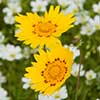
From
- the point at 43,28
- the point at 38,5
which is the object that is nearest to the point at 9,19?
the point at 38,5

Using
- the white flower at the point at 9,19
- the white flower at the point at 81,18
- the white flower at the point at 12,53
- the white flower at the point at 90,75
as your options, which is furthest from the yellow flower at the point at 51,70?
the white flower at the point at 9,19

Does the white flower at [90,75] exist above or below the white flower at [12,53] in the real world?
below

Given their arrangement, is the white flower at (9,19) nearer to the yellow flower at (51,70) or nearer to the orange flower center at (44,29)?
the orange flower center at (44,29)

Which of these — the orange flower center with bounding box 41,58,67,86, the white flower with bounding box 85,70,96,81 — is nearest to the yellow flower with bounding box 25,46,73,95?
the orange flower center with bounding box 41,58,67,86

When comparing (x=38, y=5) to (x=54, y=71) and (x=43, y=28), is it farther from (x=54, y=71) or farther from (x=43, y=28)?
(x=54, y=71)

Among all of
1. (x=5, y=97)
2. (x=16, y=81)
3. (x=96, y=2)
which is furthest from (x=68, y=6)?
(x=5, y=97)

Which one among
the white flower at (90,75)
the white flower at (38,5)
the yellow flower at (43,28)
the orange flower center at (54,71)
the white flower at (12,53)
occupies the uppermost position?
the white flower at (38,5)

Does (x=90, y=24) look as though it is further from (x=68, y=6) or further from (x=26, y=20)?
(x=26, y=20)
